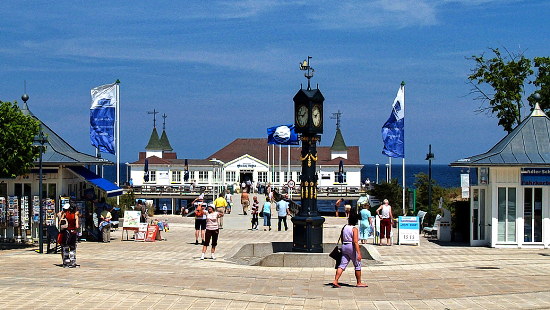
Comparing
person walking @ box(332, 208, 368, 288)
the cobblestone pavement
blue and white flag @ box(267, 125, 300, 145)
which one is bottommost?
the cobblestone pavement

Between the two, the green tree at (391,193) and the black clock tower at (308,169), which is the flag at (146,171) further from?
the black clock tower at (308,169)

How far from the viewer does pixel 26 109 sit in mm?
29547

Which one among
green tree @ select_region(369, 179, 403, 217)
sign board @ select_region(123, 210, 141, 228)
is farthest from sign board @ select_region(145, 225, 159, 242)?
green tree @ select_region(369, 179, 403, 217)

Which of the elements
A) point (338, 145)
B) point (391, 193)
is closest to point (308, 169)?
point (391, 193)

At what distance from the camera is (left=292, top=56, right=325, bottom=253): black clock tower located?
72.2 feet

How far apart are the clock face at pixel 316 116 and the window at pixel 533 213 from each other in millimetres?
7425

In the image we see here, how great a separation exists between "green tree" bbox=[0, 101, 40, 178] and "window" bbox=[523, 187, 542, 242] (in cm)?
1434

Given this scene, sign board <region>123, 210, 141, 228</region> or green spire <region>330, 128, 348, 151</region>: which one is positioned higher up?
green spire <region>330, 128, 348, 151</region>

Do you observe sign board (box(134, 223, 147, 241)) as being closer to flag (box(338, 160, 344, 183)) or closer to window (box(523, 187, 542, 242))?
window (box(523, 187, 542, 242))

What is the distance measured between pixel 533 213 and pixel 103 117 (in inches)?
701

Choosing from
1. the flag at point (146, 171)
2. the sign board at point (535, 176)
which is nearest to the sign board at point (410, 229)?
the sign board at point (535, 176)

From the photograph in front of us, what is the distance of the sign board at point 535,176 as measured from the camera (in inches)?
1012

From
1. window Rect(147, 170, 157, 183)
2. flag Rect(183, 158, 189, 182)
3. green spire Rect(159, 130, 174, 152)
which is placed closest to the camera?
flag Rect(183, 158, 189, 182)

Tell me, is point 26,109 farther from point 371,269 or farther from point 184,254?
point 371,269
